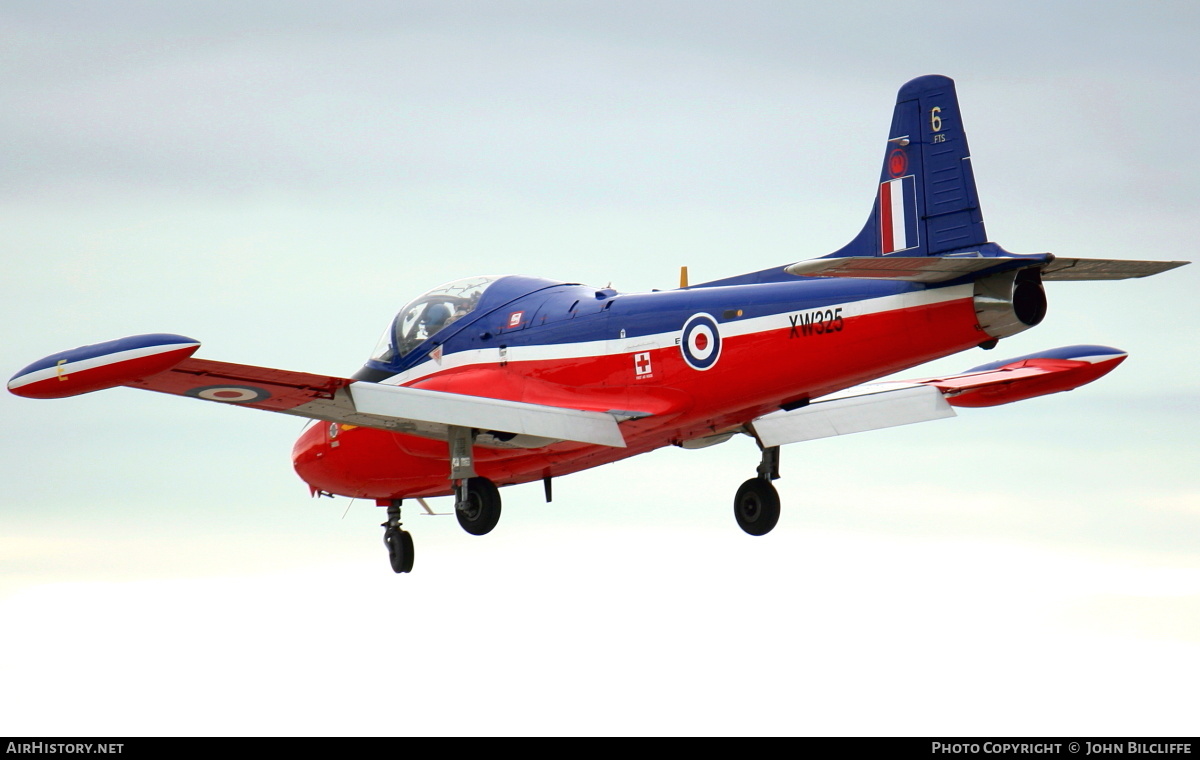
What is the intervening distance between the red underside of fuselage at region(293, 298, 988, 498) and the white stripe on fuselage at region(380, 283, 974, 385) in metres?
0.08

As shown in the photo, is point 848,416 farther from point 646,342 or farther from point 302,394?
point 302,394

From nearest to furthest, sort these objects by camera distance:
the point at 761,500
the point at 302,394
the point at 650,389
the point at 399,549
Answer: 1. the point at 302,394
2. the point at 650,389
3. the point at 761,500
4. the point at 399,549

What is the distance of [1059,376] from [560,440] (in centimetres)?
743

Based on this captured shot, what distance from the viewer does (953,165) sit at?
58.9 feet

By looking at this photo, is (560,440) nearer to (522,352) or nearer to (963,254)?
(522,352)

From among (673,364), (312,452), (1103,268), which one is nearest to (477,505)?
(673,364)

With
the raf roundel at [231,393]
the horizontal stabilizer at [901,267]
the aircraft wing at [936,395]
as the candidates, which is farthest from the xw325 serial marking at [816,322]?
the raf roundel at [231,393]

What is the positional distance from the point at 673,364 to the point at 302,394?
474cm

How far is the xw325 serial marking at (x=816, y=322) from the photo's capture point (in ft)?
60.3

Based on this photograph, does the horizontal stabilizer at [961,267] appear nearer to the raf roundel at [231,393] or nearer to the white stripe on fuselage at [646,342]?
the white stripe on fuselage at [646,342]

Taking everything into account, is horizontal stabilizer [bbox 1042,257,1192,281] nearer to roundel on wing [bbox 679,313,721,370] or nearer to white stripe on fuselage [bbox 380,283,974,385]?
white stripe on fuselage [bbox 380,283,974,385]

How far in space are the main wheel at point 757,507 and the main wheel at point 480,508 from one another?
360cm

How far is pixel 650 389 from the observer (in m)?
20.0

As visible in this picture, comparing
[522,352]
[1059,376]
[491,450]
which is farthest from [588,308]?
[1059,376]
